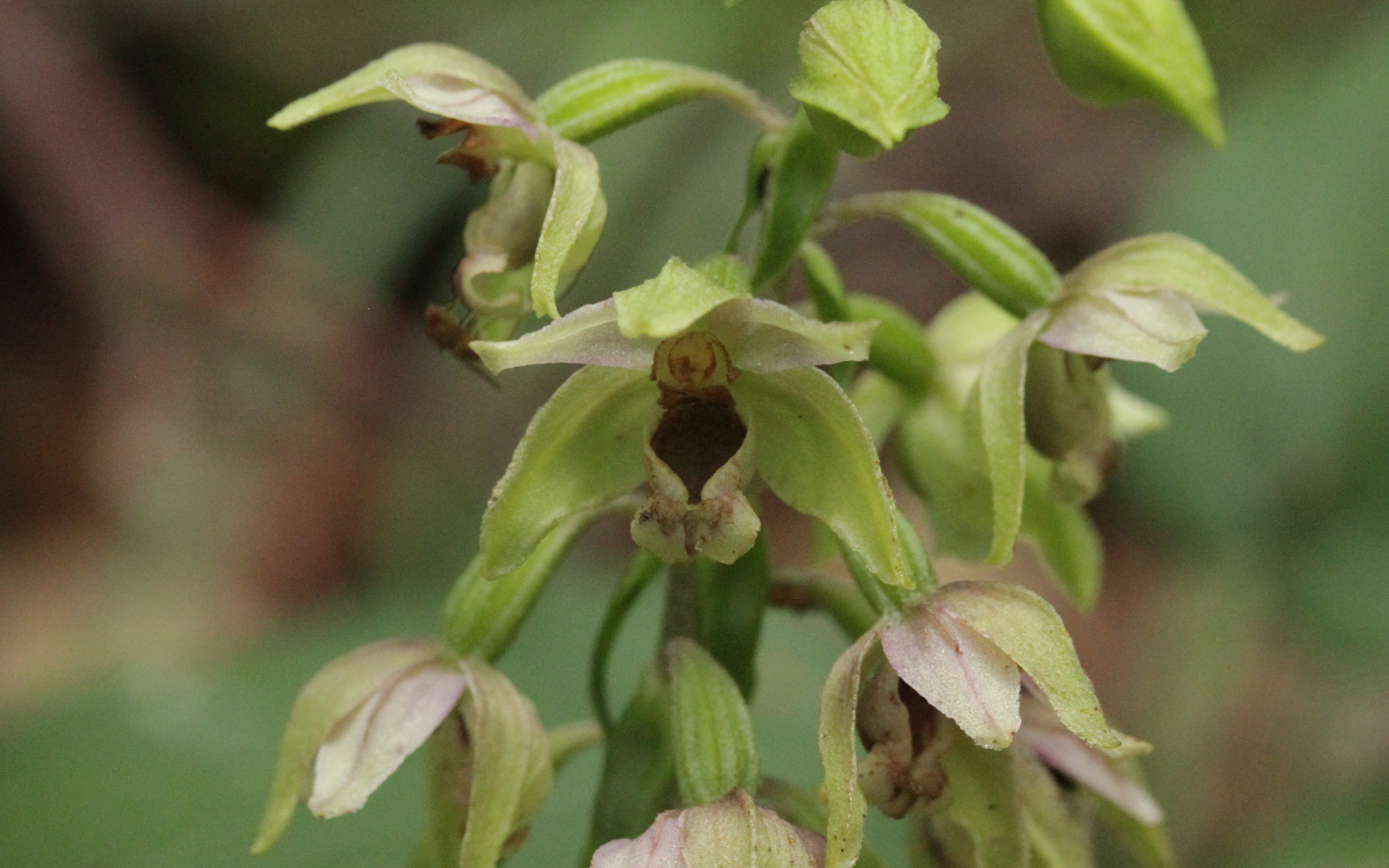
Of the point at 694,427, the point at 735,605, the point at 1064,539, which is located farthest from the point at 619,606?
the point at 1064,539

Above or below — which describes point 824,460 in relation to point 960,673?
above

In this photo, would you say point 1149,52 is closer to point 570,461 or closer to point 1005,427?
point 1005,427

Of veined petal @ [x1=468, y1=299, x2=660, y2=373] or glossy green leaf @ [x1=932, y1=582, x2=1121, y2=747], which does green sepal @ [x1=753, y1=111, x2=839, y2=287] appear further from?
glossy green leaf @ [x1=932, y1=582, x2=1121, y2=747]

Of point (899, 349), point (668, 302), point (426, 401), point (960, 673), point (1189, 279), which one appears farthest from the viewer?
point (426, 401)

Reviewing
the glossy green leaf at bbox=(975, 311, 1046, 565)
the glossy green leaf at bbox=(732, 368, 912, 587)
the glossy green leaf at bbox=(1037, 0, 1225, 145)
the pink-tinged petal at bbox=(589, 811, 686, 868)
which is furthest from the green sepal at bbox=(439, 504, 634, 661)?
the glossy green leaf at bbox=(1037, 0, 1225, 145)

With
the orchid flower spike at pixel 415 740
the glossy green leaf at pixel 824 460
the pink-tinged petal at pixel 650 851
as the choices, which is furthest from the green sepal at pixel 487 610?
the pink-tinged petal at pixel 650 851

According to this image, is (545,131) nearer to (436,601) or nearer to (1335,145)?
(436,601)
